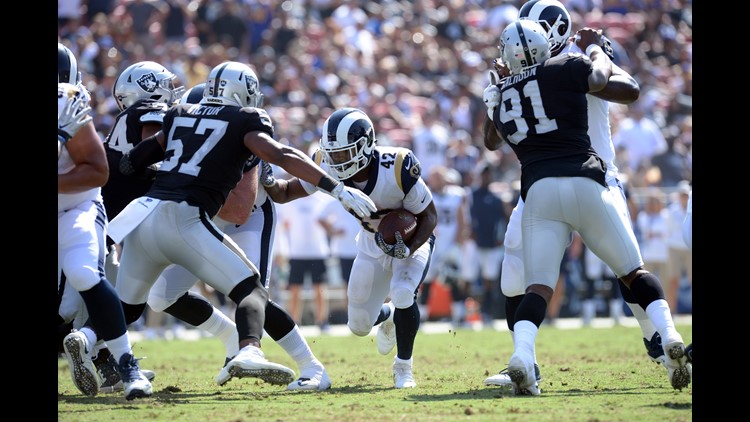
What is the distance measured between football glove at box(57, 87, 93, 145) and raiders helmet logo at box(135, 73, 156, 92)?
1.70 m

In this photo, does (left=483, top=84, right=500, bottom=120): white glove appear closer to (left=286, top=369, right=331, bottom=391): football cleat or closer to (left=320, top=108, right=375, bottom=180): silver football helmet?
(left=320, top=108, right=375, bottom=180): silver football helmet

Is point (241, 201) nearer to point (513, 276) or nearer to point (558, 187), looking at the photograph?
point (513, 276)

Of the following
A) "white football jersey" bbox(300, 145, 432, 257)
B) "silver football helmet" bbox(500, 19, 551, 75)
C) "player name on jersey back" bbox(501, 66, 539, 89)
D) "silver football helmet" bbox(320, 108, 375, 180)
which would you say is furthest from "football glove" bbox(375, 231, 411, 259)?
"silver football helmet" bbox(500, 19, 551, 75)

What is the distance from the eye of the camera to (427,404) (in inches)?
233

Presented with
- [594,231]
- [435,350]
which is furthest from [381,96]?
[594,231]

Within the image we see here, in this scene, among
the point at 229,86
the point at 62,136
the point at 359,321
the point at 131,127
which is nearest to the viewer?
the point at 62,136


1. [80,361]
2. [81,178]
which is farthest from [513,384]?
[81,178]

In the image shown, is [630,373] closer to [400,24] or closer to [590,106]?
[590,106]

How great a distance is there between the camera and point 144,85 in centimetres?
772

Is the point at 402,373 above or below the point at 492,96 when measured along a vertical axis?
below

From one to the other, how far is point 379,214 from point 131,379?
2058 mm

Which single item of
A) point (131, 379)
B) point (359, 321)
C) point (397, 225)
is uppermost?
point (397, 225)

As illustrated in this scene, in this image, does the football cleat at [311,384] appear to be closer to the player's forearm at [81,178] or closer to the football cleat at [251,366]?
the football cleat at [251,366]
